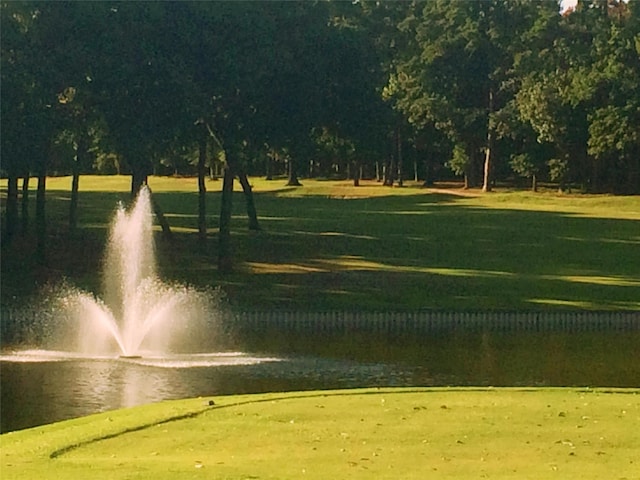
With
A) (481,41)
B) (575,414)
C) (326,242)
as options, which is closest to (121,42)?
→ (326,242)

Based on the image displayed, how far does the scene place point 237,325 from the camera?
115 ft

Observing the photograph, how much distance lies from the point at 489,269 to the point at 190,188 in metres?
47.8

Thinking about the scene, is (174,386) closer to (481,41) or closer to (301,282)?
(301,282)

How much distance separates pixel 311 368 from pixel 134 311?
9.93m

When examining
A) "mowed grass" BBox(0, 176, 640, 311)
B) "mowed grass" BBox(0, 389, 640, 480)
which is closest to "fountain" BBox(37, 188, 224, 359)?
"mowed grass" BBox(0, 176, 640, 311)

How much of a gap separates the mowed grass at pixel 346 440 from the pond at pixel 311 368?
4.88m

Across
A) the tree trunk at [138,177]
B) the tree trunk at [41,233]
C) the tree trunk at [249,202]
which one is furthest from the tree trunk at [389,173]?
the tree trunk at [41,233]

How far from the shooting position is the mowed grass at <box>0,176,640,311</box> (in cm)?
4062

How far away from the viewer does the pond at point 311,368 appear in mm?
22969

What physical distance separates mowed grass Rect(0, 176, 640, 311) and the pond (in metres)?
5.87

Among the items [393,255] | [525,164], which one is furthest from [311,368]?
[525,164]

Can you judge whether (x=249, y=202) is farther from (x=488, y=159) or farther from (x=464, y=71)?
(x=464, y=71)

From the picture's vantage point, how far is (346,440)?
14430 millimetres

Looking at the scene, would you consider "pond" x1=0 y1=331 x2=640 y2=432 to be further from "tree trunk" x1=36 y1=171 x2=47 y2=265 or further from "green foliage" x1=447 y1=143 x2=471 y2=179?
"green foliage" x1=447 y1=143 x2=471 y2=179
